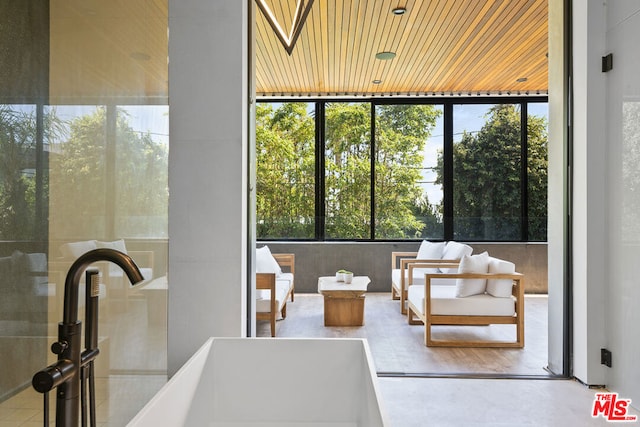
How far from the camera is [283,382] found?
4.53ft

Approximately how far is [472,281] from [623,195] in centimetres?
166

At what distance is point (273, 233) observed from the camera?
6320mm

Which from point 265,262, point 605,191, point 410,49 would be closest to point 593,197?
point 605,191

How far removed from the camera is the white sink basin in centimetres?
132

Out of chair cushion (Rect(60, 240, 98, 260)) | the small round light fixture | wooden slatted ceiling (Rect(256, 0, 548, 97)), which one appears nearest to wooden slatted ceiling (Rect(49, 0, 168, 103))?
chair cushion (Rect(60, 240, 98, 260))

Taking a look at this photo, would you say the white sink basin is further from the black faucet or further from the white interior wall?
the white interior wall

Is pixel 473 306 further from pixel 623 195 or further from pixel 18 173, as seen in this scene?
pixel 18 173

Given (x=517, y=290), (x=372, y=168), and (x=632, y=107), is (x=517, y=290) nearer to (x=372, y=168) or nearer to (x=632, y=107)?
(x=632, y=107)

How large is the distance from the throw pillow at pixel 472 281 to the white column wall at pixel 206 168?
7.30 feet

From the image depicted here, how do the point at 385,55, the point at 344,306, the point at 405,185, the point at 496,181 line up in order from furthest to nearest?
the point at 405,185 < the point at 496,181 < the point at 385,55 < the point at 344,306

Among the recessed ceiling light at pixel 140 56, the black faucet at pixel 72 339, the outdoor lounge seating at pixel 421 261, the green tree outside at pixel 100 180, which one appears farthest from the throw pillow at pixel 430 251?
the black faucet at pixel 72 339

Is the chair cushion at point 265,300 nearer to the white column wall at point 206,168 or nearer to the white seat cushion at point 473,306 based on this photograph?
the white seat cushion at point 473,306

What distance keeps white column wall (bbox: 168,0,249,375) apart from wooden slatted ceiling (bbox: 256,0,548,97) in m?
1.38

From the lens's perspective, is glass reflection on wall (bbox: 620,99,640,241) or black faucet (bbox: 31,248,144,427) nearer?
black faucet (bbox: 31,248,144,427)
